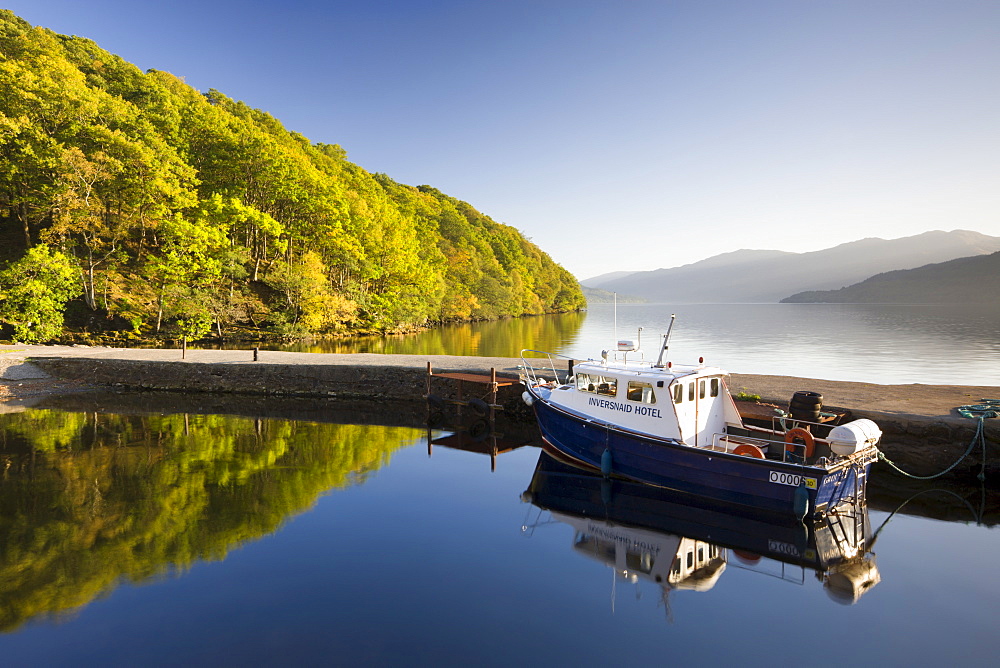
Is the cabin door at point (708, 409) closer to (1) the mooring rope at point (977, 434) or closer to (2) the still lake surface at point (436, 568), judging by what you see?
(2) the still lake surface at point (436, 568)

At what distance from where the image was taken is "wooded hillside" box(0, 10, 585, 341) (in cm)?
3669

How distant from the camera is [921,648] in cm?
851

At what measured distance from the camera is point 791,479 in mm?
13211

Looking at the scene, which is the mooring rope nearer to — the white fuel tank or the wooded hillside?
the white fuel tank

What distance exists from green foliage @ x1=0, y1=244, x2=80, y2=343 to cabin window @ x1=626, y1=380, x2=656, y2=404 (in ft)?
122

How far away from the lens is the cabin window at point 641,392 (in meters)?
15.4

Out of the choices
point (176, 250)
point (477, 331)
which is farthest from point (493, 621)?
point (477, 331)

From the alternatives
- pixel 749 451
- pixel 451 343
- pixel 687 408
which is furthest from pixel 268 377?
pixel 451 343

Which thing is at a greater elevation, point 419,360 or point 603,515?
point 419,360

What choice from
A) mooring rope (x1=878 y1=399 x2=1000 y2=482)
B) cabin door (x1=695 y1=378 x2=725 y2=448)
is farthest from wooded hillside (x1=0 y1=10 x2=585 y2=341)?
mooring rope (x1=878 y1=399 x2=1000 y2=482)

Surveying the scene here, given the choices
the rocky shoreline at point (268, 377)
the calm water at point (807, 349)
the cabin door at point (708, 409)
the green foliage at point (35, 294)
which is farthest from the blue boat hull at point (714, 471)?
the green foliage at point (35, 294)

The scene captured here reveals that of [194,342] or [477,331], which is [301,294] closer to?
[194,342]

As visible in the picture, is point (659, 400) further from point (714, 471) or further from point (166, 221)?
point (166, 221)

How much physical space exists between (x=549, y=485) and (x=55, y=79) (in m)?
45.1
